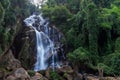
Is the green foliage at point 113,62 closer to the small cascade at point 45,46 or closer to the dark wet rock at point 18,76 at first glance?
the small cascade at point 45,46

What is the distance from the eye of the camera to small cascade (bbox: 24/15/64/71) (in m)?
29.9

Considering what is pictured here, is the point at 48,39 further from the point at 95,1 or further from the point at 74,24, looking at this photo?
the point at 95,1

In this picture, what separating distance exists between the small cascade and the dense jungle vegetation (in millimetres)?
1466

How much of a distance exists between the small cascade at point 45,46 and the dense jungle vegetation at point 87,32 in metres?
1.47

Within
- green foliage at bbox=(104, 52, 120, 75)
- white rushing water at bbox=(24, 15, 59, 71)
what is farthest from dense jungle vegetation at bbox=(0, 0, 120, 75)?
white rushing water at bbox=(24, 15, 59, 71)

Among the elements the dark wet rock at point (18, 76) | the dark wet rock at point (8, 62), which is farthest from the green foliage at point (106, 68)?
the dark wet rock at point (8, 62)

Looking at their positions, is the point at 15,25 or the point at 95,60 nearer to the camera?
the point at 95,60

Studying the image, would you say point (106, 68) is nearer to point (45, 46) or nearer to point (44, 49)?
point (44, 49)

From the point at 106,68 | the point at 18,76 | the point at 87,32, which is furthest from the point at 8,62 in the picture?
the point at 106,68

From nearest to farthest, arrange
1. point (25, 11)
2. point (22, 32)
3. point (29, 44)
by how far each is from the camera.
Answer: point (29, 44)
point (22, 32)
point (25, 11)

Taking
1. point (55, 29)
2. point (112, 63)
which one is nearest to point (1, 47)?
point (55, 29)

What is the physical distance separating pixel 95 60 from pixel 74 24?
6339 mm

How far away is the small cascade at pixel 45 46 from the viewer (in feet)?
98.2

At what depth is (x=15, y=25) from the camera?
30.6 meters
